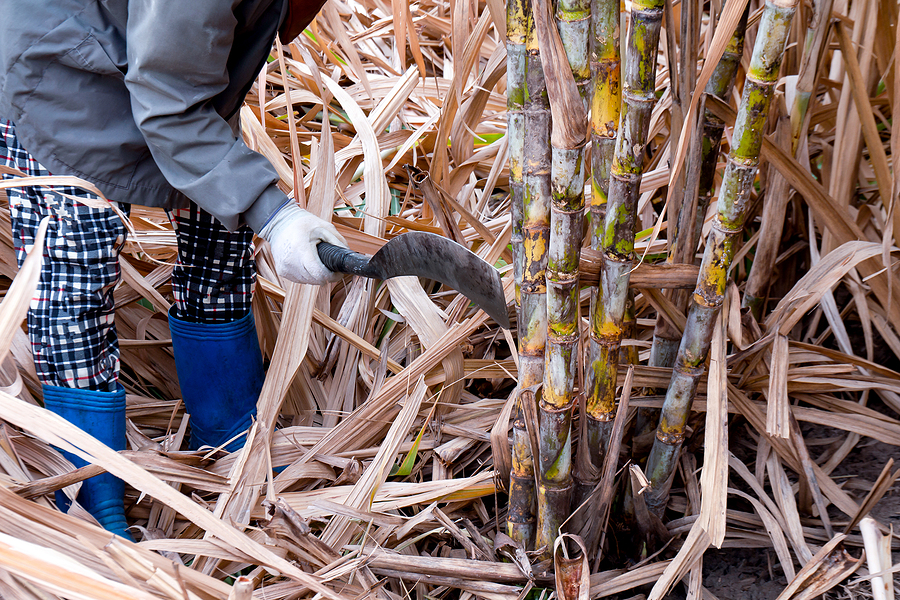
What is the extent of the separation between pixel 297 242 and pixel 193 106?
22cm

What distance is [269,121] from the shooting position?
5.33 ft

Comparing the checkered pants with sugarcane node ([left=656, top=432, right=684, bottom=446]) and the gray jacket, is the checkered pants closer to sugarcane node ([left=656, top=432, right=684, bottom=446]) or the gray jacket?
the gray jacket

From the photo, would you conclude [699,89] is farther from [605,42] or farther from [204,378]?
[204,378]

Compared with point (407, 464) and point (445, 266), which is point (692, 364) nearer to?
point (445, 266)

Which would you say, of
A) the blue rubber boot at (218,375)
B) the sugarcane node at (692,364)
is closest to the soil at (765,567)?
the sugarcane node at (692,364)

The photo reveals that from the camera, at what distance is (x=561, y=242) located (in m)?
0.73

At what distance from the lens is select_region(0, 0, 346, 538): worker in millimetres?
840

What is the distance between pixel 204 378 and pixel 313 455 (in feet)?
0.95

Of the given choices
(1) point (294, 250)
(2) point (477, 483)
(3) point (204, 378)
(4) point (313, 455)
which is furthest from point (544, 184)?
(3) point (204, 378)

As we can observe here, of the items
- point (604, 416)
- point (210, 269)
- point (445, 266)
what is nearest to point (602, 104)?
point (445, 266)

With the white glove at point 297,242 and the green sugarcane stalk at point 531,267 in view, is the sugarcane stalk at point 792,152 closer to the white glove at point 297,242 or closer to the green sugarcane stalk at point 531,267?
the green sugarcane stalk at point 531,267

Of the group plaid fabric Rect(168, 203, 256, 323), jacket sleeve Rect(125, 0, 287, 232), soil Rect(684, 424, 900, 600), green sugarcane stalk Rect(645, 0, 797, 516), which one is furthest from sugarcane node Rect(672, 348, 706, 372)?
plaid fabric Rect(168, 203, 256, 323)

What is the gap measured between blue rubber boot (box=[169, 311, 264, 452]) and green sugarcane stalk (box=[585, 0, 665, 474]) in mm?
666

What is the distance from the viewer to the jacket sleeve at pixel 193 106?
798 mm
